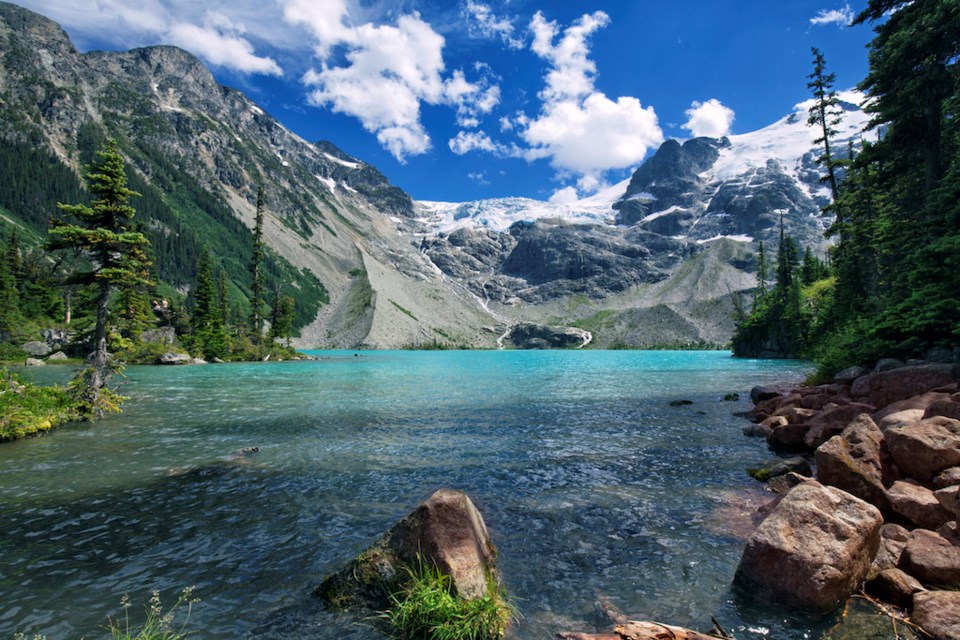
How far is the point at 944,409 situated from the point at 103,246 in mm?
39429

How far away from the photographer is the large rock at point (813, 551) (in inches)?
284

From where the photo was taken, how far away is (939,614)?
20.3 ft

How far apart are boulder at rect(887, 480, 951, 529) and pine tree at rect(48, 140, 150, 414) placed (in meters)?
33.9

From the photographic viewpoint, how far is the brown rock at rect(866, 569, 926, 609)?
709cm

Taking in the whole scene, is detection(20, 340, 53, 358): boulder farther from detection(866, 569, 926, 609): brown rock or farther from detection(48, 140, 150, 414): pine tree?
detection(866, 569, 926, 609): brown rock

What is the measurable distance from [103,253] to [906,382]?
1659 inches

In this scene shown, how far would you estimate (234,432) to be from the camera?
23.1 meters

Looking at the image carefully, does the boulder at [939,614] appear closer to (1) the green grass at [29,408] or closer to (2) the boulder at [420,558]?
(2) the boulder at [420,558]

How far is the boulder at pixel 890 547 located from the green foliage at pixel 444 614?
6.71m

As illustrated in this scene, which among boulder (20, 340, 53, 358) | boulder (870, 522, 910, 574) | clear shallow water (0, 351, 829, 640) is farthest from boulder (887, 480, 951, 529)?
boulder (20, 340, 53, 358)

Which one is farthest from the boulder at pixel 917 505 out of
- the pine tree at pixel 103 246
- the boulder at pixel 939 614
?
the pine tree at pixel 103 246

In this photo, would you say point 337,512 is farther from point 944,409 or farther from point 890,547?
point 944,409

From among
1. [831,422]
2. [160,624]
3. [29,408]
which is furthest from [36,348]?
[831,422]

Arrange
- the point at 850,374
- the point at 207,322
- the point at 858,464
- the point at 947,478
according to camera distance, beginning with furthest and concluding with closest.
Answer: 1. the point at 207,322
2. the point at 850,374
3. the point at 858,464
4. the point at 947,478
